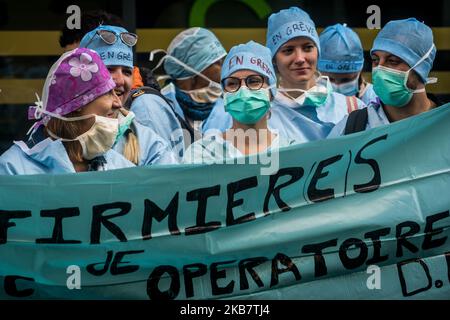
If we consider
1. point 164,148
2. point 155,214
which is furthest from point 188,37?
point 155,214

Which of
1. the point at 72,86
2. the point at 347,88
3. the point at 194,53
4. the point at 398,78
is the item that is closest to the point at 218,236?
the point at 72,86

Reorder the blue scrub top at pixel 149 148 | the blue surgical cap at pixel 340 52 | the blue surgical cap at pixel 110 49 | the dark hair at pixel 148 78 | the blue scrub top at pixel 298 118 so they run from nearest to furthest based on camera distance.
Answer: the blue scrub top at pixel 149 148
the blue surgical cap at pixel 110 49
the blue scrub top at pixel 298 118
the dark hair at pixel 148 78
the blue surgical cap at pixel 340 52

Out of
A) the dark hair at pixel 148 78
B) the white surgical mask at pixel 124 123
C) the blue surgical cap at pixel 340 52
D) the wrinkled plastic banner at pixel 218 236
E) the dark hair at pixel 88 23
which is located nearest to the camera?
the wrinkled plastic banner at pixel 218 236

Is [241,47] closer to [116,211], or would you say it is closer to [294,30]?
[294,30]

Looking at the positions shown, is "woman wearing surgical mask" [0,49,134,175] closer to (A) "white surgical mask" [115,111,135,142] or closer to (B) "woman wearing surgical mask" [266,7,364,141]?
(A) "white surgical mask" [115,111,135,142]

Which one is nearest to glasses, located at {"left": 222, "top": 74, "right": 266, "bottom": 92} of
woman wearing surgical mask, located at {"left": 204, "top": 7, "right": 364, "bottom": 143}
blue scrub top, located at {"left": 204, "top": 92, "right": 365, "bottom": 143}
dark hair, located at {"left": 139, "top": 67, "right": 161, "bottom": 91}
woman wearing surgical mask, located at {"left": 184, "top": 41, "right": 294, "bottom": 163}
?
woman wearing surgical mask, located at {"left": 184, "top": 41, "right": 294, "bottom": 163}

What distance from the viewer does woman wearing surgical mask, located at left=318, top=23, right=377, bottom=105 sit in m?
7.85

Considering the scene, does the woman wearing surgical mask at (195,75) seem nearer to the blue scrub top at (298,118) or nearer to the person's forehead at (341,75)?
the blue scrub top at (298,118)

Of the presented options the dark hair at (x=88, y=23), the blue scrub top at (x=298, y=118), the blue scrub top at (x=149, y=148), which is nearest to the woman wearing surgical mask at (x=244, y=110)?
the blue scrub top at (x=149, y=148)

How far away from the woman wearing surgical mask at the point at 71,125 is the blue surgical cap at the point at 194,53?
174cm

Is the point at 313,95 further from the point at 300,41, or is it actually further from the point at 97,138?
the point at 97,138

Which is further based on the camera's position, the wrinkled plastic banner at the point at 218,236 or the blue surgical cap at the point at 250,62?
the blue surgical cap at the point at 250,62

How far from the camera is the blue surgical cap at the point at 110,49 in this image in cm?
673

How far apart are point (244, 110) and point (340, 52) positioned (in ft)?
5.77
